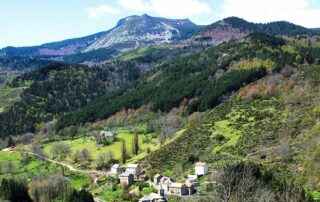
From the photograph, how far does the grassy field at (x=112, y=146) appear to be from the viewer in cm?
13365

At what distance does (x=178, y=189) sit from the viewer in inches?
3150

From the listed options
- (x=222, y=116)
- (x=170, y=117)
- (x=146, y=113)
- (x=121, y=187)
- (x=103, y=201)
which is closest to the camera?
(x=103, y=201)

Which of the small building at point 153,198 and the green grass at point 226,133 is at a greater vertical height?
the green grass at point 226,133

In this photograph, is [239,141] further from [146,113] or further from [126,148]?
[146,113]

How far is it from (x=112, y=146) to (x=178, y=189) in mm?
67762

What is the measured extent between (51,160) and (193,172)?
63592 millimetres

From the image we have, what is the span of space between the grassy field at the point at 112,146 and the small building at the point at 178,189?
1739 inches

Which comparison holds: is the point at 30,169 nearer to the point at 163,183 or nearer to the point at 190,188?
the point at 163,183

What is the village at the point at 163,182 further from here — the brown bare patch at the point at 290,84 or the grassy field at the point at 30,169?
the brown bare patch at the point at 290,84

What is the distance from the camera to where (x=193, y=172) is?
3713 inches

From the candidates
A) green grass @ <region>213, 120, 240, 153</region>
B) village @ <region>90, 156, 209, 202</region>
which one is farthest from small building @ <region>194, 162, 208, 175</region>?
green grass @ <region>213, 120, 240, 153</region>

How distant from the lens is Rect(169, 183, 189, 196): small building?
79.1 meters

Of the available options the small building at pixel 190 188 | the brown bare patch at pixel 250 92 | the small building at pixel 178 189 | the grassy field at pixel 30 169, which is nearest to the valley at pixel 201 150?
the small building at pixel 178 189

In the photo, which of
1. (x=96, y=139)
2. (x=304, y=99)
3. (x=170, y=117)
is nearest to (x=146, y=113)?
(x=170, y=117)
